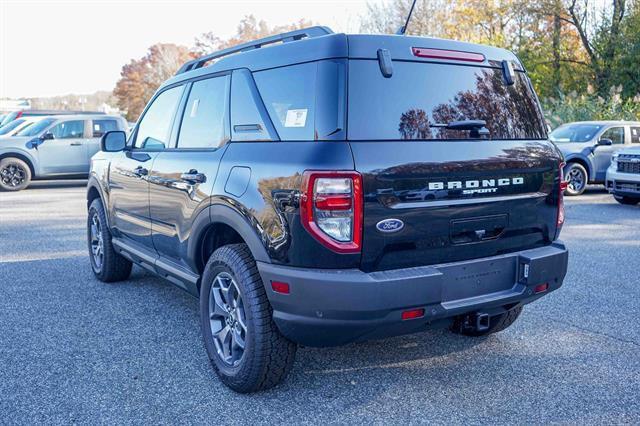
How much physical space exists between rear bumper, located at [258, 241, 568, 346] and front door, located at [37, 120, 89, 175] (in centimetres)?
1370

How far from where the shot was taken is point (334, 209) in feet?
9.75

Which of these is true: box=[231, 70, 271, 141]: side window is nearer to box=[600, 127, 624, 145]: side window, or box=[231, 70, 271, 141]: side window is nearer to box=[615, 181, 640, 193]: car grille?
box=[615, 181, 640, 193]: car grille

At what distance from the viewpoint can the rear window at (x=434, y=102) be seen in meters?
3.13

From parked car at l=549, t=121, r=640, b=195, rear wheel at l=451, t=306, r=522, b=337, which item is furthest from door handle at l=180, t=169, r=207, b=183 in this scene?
parked car at l=549, t=121, r=640, b=195

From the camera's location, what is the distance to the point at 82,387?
365cm

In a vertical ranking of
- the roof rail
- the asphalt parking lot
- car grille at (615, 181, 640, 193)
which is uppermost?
the roof rail

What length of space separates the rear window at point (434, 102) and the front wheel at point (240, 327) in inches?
40.0

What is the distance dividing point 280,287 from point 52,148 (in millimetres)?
13911

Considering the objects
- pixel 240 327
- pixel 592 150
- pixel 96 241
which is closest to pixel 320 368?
pixel 240 327

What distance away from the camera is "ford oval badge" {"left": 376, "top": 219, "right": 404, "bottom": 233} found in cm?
303

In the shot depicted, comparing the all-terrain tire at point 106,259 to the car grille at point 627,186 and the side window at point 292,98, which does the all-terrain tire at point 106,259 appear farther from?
the car grille at point 627,186

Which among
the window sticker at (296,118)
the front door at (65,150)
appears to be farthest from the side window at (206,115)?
the front door at (65,150)

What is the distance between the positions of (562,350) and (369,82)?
2.41m

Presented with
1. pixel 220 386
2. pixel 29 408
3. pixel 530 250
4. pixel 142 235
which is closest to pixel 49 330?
pixel 142 235
